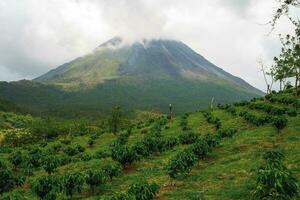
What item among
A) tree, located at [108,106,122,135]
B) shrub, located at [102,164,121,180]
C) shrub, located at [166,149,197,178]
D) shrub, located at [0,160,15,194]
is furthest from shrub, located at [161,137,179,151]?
tree, located at [108,106,122,135]

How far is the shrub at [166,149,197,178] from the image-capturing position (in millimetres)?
33750

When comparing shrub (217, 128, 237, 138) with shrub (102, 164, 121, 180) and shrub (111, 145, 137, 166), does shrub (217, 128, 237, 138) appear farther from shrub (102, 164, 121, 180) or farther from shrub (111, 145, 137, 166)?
shrub (102, 164, 121, 180)

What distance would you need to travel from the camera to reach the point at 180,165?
111 feet

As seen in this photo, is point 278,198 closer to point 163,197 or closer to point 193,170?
point 163,197

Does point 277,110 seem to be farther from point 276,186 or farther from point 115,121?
point 276,186

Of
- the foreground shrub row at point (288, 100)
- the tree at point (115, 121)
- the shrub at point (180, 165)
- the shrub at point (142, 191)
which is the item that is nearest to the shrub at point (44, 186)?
the shrub at point (142, 191)

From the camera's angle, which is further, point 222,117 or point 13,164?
point 222,117

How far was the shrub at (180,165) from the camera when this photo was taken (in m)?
33.8

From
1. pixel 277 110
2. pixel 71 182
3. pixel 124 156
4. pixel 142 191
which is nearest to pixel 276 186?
pixel 142 191

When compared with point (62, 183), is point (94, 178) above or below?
above

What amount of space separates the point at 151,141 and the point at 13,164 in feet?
63.4

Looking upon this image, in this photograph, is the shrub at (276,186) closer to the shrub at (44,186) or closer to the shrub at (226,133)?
the shrub at (44,186)

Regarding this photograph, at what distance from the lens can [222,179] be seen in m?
32.9

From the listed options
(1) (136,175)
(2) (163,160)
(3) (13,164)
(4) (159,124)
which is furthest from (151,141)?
(4) (159,124)
